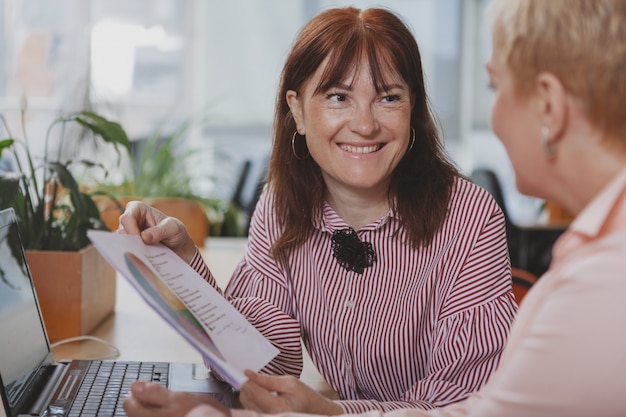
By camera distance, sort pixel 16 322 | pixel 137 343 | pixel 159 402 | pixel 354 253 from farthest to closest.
→ 1. pixel 137 343
2. pixel 354 253
3. pixel 16 322
4. pixel 159 402

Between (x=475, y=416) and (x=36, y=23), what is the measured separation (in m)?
5.72

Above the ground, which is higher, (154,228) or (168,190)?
(154,228)

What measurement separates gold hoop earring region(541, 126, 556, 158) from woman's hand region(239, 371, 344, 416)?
48cm

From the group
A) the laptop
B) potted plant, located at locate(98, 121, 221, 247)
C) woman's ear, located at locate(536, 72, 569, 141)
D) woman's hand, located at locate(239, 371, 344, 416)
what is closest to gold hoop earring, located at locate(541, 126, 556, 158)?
woman's ear, located at locate(536, 72, 569, 141)

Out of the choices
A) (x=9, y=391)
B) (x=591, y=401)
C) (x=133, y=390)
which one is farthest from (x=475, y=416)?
(x=9, y=391)

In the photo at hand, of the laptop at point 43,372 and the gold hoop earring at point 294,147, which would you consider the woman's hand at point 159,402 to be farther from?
the gold hoop earring at point 294,147

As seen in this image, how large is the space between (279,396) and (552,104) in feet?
1.76

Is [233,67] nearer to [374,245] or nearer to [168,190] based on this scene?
[168,190]

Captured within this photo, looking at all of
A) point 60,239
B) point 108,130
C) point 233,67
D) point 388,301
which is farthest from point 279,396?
point 233,67

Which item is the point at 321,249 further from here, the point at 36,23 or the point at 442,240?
the point at 36,23

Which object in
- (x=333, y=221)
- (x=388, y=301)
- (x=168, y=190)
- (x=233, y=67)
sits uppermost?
(x=333, y=221)

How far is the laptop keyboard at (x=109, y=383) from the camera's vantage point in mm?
1289

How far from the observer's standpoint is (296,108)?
1.67m

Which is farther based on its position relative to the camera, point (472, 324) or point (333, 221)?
point (333, 221)
